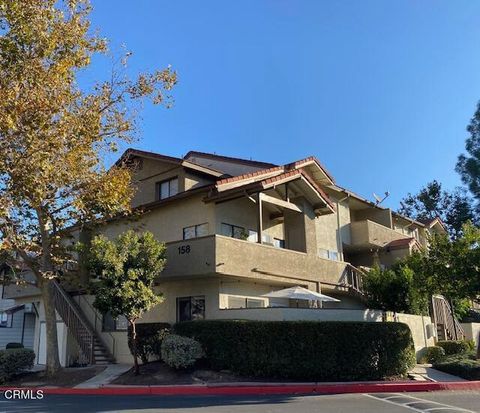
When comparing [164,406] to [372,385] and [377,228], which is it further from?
[377,228]

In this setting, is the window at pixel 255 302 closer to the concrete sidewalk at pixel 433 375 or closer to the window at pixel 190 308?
the window at pixel 190 308

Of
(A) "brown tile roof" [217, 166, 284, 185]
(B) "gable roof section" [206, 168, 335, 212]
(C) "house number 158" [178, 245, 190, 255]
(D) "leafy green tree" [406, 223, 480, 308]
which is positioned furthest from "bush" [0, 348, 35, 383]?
(D) "leafy green tree" [406, 223, 480, 308]

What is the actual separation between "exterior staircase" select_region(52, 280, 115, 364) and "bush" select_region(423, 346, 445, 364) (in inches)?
544

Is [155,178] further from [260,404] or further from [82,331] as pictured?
[260,404]

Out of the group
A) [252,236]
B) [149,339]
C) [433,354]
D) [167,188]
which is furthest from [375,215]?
[149,339]

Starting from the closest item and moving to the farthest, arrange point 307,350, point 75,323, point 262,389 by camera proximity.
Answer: point 262,389
point 307,350
point 75,323

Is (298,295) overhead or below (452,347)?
overhead

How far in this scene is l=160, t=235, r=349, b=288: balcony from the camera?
62.2 ft

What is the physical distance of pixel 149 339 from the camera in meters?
18.4

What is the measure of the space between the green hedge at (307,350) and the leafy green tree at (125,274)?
2.66m

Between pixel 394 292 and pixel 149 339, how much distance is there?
1199cm

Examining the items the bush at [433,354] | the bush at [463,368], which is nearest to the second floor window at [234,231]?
the bush at [463,368]

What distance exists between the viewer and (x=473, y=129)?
1714 inches

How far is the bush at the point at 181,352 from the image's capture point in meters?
16.2
